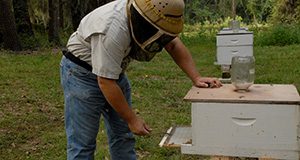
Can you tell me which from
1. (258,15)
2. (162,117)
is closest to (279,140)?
(162,117)

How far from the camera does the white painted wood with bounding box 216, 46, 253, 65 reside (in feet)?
17.6

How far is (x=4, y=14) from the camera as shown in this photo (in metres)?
8.83

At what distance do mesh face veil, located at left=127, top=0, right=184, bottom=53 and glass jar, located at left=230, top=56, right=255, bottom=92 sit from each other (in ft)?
1.53

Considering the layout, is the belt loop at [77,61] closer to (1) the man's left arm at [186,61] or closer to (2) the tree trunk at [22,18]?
(1) the man's left arm at [186,61]

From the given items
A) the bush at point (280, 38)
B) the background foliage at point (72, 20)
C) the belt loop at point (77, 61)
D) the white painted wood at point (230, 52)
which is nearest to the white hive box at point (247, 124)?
the belt loop at point (77, 61)

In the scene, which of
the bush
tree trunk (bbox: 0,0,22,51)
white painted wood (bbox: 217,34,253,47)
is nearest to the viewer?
white painted wood (bbox: 217,34,253,47)

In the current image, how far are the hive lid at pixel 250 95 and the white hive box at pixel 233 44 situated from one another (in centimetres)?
335

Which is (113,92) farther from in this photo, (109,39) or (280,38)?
(280,38)

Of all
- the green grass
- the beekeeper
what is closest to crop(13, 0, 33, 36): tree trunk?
the green grass

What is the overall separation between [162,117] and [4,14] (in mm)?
5811

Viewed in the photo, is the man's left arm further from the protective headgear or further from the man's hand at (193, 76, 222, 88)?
the protective headgear

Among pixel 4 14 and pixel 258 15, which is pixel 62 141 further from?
pixel 258 15

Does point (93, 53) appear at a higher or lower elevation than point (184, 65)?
higher

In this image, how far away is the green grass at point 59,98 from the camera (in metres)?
3.27
